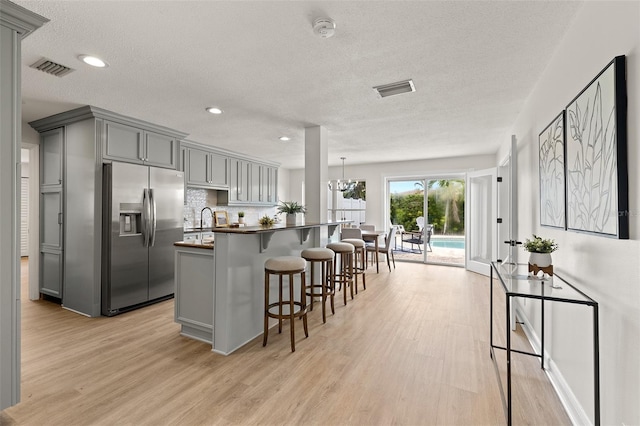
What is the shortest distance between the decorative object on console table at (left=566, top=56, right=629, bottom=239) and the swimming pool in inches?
197

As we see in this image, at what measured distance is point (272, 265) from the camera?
2846 mm

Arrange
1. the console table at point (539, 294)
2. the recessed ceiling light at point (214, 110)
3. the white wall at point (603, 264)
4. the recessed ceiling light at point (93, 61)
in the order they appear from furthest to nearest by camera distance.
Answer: the recessed ceiling light at point (214, 110) → the recessed ceiling light at point (93, 61) → the console table at point (539, 294) → the white wall at point (603, 264)

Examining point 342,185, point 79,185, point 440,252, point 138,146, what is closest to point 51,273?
point 79,185

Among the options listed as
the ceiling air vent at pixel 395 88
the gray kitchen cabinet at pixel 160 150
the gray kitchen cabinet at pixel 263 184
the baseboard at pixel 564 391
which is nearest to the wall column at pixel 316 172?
the ceiling air vent at pixel 395 88

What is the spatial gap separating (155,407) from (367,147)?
4.82 m

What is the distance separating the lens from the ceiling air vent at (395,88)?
2.79 metres

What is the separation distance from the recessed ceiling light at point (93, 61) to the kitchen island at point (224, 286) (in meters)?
1.62

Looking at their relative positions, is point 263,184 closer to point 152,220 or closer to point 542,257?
point 152,220

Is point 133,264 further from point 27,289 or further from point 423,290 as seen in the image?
point 423,290

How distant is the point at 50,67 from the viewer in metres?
Result: 2.47

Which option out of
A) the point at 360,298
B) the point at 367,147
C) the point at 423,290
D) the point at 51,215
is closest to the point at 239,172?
the point at 367,147

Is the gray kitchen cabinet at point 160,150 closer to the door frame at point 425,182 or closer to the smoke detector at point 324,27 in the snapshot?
the smoke detector at point 324,27

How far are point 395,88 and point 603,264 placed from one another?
7.01 ft

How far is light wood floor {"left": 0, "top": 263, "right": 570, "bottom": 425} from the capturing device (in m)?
1.85
